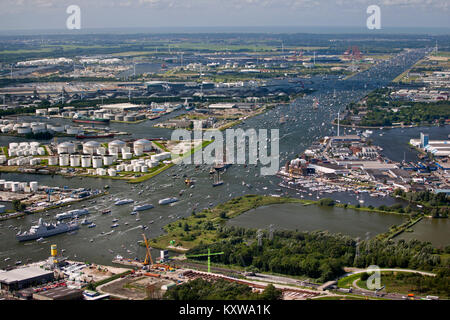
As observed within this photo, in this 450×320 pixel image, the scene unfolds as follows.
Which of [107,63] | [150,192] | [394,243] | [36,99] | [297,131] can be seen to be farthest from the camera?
[107,63]

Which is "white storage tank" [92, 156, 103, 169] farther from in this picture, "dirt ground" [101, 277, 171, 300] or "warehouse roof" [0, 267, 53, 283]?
"dirt ground" [101, 277, 171, 300]

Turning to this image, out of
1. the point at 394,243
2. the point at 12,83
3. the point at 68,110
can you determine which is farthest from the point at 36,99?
the point at 394,243

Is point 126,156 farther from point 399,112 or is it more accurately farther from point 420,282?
point 399,112

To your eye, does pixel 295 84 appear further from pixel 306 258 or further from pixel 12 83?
pixel 306 258

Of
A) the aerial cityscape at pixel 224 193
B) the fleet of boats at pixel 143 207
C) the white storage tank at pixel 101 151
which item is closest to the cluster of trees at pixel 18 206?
the aerial cityscape at pixel 224 193

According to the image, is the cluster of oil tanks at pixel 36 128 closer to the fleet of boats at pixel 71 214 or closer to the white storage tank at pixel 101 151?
the white storage tank at pixel 101 151
